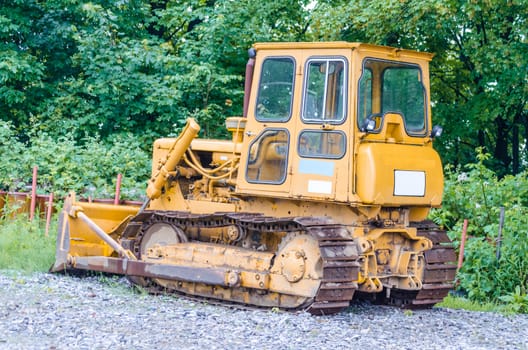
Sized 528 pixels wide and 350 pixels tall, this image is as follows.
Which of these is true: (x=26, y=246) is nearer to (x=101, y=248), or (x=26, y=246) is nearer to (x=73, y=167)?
(x=101, y=248)

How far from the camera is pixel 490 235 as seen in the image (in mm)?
12188

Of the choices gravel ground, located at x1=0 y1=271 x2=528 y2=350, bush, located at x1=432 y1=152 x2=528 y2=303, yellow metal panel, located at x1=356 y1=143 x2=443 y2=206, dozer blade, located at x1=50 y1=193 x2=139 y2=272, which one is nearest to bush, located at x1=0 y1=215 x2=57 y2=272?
dozer blade, located at x1=50 y1=193 x2=139 y2=272

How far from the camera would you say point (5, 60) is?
727 inches

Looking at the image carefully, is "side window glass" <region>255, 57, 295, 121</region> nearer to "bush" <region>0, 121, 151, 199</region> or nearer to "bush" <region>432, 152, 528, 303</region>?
"bush" <region>432, 152, 528, 303</region>

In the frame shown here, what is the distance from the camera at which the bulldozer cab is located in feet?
31.1

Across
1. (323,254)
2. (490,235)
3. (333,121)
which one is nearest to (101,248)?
(323,254)

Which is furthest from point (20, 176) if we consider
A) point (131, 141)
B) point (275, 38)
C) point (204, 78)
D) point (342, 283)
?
point (342, 283)

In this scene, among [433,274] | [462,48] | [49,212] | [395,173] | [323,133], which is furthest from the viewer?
[462,48]

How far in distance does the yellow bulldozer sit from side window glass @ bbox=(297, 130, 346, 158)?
0.01 meters

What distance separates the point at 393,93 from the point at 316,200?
155cm

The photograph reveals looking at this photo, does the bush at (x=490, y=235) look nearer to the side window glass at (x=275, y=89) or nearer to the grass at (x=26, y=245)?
the side window glass at (x=275, y=89)

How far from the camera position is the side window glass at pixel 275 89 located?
1002cm

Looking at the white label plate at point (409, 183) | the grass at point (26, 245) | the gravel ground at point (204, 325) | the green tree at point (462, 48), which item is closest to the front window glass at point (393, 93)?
the white label plate at point (409, 183)

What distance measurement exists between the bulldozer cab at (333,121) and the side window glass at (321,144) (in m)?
0.01
